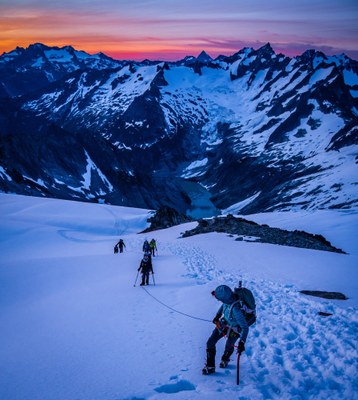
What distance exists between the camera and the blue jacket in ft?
28.2

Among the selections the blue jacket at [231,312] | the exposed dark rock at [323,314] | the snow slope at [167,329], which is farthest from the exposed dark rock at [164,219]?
the blue jacket at [231,312]

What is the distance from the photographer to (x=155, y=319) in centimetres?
1336

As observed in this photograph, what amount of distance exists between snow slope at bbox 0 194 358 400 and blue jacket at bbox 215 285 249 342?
4.47 feet

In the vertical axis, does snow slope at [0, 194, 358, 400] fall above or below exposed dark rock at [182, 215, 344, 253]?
below

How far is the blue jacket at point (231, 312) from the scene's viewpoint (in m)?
8.59

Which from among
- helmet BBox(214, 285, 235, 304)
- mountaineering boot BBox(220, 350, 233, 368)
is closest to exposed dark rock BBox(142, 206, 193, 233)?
mountaineering boot BBox(220, 350, 233, 368)

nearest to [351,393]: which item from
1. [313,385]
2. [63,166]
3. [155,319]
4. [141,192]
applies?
[313,385]

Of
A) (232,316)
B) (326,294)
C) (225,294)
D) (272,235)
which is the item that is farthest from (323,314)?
(272,235)

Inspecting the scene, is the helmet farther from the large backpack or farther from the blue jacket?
the large backpack

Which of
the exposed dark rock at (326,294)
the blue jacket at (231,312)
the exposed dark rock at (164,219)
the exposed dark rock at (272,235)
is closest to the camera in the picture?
the blue jacket at (231,312)

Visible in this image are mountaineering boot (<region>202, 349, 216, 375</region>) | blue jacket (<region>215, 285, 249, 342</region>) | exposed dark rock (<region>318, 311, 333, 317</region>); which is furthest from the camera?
exposed dark rock (<region>318, 311, 333, 317</region>)

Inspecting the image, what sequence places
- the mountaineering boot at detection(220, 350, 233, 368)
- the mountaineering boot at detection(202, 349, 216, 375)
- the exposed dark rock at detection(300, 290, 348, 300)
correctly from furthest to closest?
the exposed dark rock at detection(300, 290, 348, 300), the mountaineering boot at detection(220, 350, 233, 368), the mountaineering boot at detection(202, 349, 216, 375)

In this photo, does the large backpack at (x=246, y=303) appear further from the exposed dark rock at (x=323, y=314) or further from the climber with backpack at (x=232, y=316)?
the exposed dark rock at (x=323, y=314)

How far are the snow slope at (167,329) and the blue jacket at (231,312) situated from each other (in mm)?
1362
